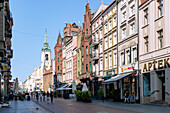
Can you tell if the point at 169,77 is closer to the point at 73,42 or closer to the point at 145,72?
the point at 145,72

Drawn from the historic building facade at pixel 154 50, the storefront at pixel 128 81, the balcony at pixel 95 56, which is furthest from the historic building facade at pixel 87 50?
the historic building facade at pixel 154 50

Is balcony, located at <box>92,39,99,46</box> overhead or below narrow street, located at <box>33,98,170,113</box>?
overhead

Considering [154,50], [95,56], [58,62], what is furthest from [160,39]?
[58,62]

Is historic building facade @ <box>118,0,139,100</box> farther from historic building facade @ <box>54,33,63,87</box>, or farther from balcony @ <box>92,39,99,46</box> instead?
historic building facade @ <box>54,33,63,87</box>

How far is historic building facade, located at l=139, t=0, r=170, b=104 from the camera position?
25969 millimetres

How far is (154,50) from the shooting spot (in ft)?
92.3

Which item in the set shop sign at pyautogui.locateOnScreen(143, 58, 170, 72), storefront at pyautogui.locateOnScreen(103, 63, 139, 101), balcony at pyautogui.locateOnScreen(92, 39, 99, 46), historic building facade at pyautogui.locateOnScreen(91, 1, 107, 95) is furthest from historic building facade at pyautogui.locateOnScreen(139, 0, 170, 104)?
balcony at pyautogui.locateOnScreen(92, 39, 99, 46)

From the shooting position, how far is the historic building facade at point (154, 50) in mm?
25969

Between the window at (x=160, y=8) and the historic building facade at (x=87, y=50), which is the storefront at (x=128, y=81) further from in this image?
the historic building facade at (x=87, y=50)

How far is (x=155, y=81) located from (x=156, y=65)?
172 centimetres

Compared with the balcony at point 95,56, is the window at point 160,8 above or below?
above

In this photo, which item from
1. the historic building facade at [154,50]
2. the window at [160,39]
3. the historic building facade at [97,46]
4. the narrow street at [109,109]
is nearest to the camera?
the narrow street at [109,109]

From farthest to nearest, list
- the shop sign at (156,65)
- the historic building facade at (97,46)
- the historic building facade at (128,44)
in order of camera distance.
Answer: the historic building facade at (97,46), the historic building facade at (128,44), the shop sign at (156,65)

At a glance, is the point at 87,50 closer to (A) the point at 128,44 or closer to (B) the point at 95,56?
(B) the point at 95,56
